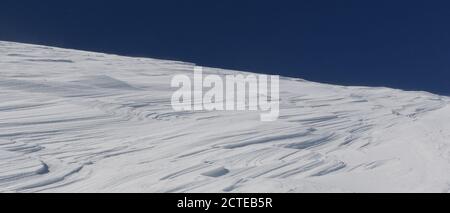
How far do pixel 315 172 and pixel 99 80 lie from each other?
740 centimetres

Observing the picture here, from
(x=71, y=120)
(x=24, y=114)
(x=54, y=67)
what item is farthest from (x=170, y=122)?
(x=54, y=67)

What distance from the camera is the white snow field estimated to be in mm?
7434

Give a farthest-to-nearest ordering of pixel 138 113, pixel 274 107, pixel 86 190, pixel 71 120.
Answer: pixel 274 107 → pixel 138 113 → pixel 71 120 → pixel 86 190

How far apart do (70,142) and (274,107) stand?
4.94 meters

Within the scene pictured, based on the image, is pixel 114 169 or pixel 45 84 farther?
pixel 45 84

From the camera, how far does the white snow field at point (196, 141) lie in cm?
743

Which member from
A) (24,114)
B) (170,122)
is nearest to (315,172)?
(170,122)

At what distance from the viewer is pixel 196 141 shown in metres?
9.38

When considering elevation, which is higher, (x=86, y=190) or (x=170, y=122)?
(x=170, y=122)
